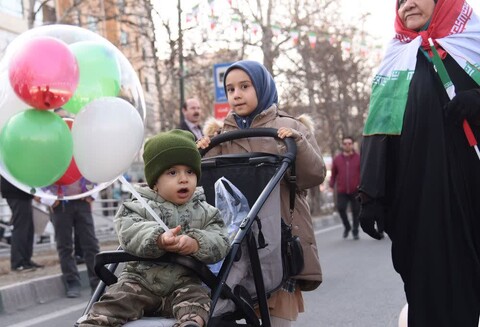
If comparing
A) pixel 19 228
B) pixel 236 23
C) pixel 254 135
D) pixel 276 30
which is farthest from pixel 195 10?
pixel 254 135

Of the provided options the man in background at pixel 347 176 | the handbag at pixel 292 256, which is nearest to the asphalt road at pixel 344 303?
the handbag at pixel 292 256

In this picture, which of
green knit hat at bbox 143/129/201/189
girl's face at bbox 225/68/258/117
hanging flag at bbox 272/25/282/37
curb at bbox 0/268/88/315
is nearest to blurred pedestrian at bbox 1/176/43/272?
curb at bbox 0/268/88/315

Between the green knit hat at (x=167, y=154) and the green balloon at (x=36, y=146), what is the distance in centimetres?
35

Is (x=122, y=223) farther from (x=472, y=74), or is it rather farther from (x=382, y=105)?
(x=472, y=74)

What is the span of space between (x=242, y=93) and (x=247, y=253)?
89 cm

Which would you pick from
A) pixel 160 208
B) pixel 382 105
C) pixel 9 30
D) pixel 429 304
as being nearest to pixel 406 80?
pixel 382 105

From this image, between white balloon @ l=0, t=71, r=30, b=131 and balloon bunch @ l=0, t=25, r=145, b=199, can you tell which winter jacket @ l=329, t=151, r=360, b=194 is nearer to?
A: balloon bunch @ l=0, t=25, r=145, b=199

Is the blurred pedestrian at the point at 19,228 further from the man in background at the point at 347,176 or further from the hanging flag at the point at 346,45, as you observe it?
the hanging flag at the point at 346,45

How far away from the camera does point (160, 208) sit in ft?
10.5

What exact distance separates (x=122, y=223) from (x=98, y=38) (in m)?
0.89

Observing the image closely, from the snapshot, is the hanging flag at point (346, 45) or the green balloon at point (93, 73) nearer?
the green balloon at point (93, 73)

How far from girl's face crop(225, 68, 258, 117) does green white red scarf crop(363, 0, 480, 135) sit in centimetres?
61

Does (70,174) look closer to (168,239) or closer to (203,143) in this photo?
(168,239)

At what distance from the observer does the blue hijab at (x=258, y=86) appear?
383cm
